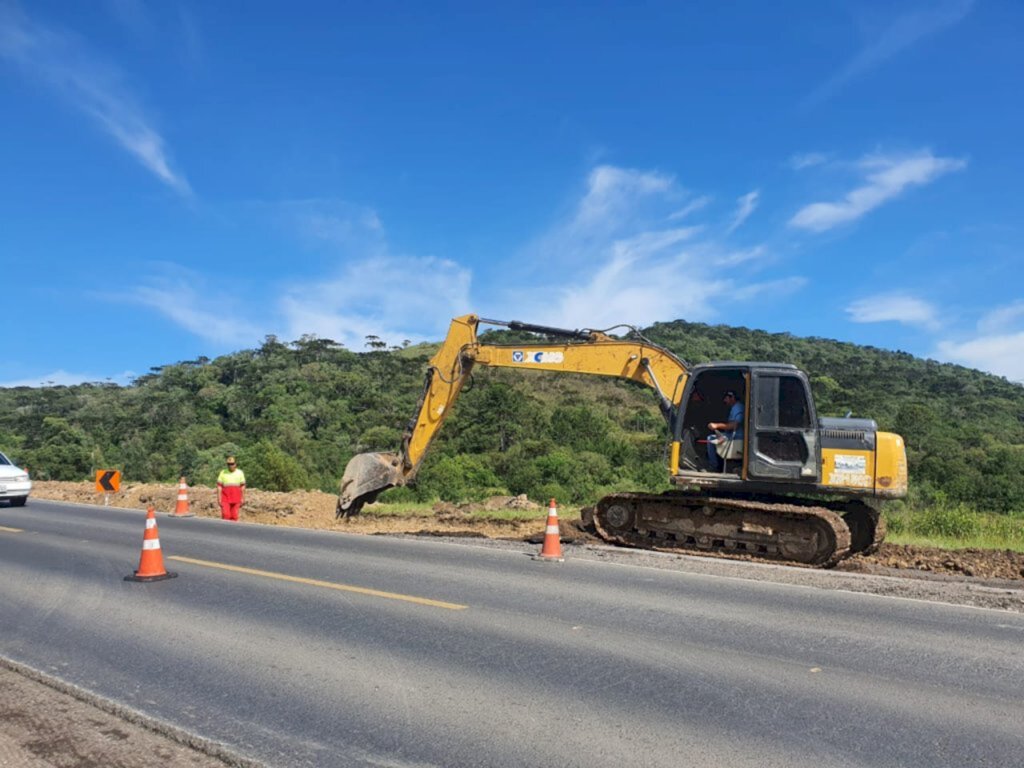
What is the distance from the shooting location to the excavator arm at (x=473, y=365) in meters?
12.9

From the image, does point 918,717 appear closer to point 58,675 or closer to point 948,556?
point 58,675

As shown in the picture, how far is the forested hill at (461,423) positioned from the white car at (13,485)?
11.3 meters

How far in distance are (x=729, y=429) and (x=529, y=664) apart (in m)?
6.76

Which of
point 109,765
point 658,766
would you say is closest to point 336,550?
point 109,765

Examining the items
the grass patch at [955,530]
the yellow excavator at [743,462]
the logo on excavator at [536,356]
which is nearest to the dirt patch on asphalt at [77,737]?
the yellow excavator at [743,462]

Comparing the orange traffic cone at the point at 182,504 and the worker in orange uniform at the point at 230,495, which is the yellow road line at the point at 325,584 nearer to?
the worker in orange uniform at the point at 230,495

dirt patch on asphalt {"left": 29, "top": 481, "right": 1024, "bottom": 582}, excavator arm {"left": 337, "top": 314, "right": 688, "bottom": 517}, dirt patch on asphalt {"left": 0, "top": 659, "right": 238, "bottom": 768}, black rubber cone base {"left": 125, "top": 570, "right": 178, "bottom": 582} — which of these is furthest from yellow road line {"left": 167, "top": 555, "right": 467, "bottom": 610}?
dirt patch on asphalt {"left": 29, "top": 481, "right": 1024, "bottom": 582}

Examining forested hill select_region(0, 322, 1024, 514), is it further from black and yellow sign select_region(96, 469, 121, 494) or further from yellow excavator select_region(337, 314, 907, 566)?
yellow excavator select_region(337, 314, 907, 566)

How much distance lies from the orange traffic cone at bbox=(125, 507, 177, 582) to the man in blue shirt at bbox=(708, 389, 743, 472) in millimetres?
7487

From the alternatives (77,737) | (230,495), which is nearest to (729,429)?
(77,737)

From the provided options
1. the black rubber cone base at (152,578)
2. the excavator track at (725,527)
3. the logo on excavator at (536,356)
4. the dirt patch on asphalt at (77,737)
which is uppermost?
the logo on excavator at (536,356)

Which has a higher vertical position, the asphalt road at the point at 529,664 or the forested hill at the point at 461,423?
the forested hill at the point at 461,423

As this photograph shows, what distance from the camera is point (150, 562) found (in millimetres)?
9141

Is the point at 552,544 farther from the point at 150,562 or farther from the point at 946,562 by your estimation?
the point at 946,562
